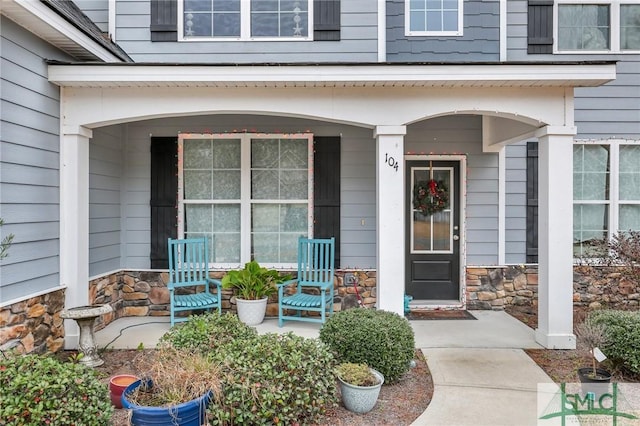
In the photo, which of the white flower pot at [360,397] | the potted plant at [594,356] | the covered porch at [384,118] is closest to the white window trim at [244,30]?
the covered porch at [384,118]

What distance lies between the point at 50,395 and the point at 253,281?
9.23 ft

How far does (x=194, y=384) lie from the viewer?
2645mm

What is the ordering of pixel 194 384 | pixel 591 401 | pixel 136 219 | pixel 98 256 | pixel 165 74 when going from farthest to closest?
A: 1. pixel 136 219
2. pixel 98 256
3. pixel 165 74
4. pixel 591 401
5. pixel 194 384

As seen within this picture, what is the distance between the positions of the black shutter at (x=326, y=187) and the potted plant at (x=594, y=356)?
2881 millimetres

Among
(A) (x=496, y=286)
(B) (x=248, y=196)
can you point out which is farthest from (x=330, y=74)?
(A) (x=496, y=286)

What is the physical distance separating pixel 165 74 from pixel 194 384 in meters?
2.82

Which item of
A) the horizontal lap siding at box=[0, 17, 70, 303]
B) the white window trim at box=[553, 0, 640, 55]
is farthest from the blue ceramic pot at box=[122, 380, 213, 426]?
the white window trim at box=[553, 0, 640, 55]

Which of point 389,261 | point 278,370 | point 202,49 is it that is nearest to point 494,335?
point 389,261

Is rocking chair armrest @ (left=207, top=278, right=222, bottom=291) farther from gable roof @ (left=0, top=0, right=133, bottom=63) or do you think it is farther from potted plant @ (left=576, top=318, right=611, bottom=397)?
potted plant @ (left=576, top=318, right=611, bottom=397)

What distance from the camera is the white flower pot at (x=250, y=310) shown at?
198 inches

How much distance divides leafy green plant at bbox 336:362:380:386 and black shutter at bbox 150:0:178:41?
15.4 feet

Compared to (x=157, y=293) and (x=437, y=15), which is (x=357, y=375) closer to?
(x=157, y=293)

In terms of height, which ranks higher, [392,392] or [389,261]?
[389,261]

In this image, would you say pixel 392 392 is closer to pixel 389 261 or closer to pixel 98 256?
pixel 389 261
